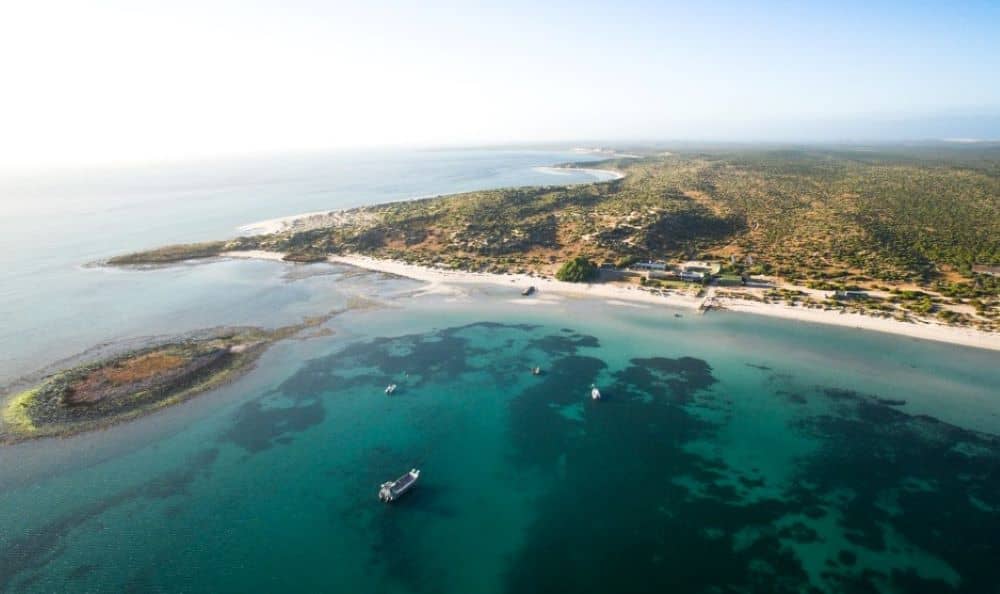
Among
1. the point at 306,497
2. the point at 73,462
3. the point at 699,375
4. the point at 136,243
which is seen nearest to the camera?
the point at 306,497

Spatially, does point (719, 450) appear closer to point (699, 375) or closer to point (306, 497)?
point (699, 375)

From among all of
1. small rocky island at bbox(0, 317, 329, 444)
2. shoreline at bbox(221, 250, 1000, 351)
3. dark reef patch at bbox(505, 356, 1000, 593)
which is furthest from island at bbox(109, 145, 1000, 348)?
small rocky island at bbox(0, 317, 329, 444)

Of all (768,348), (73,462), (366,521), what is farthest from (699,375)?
(73,462)

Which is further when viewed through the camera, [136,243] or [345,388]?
[136,243]

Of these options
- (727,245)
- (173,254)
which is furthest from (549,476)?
(173,254)

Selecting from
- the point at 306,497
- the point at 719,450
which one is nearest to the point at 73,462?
the point at 306,497

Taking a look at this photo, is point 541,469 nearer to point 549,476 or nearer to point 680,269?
point 549,476

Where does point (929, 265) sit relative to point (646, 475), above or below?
above

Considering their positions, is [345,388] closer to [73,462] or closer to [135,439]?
[135,439]

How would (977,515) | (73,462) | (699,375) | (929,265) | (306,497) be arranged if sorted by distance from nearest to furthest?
(977,515)
(306,497)
(73,462)
(699,375)
(929,265)
